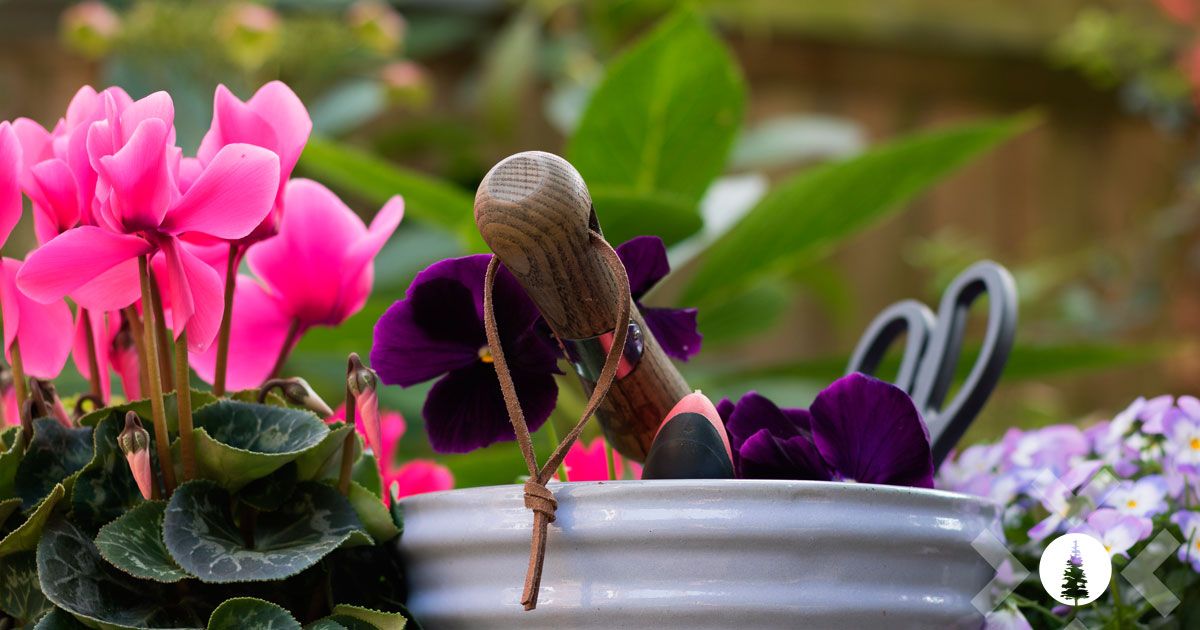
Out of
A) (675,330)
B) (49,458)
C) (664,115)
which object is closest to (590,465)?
(675,330)

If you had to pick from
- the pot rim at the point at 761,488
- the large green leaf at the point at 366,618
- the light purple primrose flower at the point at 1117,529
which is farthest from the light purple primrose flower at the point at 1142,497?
the large green leaf at the point at 366,618

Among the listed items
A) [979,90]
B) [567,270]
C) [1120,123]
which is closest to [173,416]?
[567,270]

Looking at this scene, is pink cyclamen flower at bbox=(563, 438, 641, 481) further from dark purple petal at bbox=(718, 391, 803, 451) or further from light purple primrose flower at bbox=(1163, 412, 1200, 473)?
light purple primrose flower at bbox=(1163, 412, 1200, 473)

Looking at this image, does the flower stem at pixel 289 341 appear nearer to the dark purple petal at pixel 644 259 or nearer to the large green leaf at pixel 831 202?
the dark purple petal at pixel 644 259

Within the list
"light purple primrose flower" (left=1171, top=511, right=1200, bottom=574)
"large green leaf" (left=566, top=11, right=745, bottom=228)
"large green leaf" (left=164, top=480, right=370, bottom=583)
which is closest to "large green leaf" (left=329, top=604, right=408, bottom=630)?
"large green leaf" (left=164, top=480, right=370, bottom=583)

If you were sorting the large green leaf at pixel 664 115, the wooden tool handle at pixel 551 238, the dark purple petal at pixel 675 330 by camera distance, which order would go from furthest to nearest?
the large green leaf at pixel 664 115 → the dark purple petal at pixel 675 330 → the wooden tool handle at pixel 551 238

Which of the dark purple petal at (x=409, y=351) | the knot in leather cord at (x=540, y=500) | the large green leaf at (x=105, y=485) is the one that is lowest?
the large green leaf at (x=105, y=485)

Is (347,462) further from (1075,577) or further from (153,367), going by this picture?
(1075,577)
